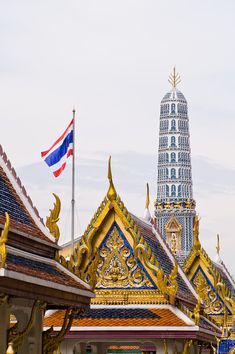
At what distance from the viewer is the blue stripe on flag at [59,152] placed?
24438 millimetres

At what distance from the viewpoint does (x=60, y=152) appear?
2486 centimetres

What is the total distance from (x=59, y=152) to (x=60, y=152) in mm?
38

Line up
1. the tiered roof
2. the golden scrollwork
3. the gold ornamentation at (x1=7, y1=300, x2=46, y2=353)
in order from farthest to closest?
the gold ornamentation at (x1=7, y1=300, x2=46, y2=353)
the golden scrollwork
the tiered roof

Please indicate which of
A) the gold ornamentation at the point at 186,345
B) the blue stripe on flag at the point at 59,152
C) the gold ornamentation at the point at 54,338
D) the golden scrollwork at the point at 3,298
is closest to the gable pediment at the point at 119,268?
the gold ornamentation at the point at 186,345

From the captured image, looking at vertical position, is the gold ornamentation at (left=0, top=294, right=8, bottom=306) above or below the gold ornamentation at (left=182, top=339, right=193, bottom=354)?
below

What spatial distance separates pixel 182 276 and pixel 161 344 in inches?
267

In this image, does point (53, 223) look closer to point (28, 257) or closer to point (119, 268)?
point (28, 257)

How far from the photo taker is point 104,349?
28.1m

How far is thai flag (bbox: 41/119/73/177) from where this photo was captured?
24.4 m

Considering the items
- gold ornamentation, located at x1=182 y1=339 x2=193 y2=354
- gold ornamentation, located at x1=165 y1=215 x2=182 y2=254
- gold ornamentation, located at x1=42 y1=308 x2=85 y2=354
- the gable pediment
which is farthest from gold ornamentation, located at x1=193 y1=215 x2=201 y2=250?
gold ornamentation, located at x1=165 y1=215 x2=182 y2=254

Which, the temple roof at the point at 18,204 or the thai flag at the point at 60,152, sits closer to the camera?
the temple roof at the point at 18,204

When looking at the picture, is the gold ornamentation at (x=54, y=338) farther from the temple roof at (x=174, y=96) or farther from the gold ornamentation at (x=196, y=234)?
the temple roof at (x=174, y=96)

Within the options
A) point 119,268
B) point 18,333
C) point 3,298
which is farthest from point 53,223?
point 119,268

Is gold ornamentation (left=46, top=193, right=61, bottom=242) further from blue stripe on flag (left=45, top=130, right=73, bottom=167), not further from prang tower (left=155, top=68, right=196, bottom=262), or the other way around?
prang tower (left=155, top=68, right=196, bottom=262)
